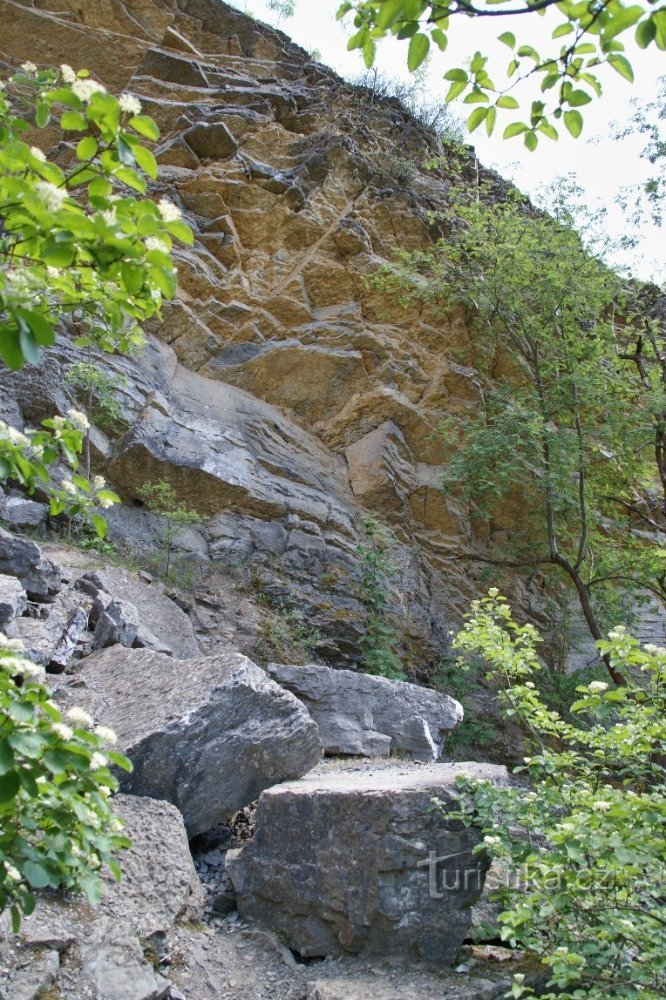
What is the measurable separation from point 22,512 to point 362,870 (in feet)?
18.4

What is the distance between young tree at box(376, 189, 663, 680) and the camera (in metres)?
10.7

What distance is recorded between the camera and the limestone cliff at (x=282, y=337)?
32.9ft

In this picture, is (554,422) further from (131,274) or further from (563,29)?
(131,274)

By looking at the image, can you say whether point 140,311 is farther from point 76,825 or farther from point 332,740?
point 332,740

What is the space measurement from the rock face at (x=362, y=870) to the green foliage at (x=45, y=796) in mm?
2440

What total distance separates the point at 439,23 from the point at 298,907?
437 cm

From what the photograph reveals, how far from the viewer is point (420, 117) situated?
17156mm

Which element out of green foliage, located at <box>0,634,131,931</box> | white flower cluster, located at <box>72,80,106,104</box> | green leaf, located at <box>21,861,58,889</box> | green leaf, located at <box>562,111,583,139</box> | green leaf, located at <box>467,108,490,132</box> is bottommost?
green leaf, located at <box>21,861,58,889</box>

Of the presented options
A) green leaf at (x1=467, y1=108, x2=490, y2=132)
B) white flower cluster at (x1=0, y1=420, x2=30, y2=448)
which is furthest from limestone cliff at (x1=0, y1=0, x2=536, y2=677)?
green leaf at (x1=467, y1=108, x2=490, y2=132)

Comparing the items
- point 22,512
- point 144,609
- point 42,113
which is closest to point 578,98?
point 42,113

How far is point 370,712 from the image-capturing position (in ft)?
22.5

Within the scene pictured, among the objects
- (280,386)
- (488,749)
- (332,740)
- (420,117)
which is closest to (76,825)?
(332,740)

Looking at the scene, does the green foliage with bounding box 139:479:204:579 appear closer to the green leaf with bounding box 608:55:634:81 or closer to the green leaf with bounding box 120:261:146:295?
the green leaf with bounding box 120:261:146:295

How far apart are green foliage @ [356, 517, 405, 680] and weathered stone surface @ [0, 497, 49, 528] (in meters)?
4.10
